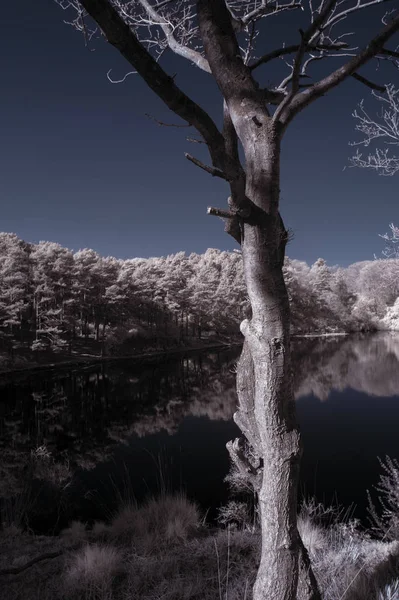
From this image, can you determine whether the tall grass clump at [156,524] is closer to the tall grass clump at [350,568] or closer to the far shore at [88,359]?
the tall grass clump at [350,568]

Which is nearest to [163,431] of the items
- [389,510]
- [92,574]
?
[389,510]

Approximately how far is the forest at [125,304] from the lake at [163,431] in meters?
4.79

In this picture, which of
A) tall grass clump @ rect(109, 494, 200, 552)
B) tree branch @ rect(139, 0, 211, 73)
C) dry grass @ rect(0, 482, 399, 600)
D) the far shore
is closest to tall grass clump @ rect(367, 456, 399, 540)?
dry grass @ rect(0, 482, 399, 600)

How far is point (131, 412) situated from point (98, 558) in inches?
514

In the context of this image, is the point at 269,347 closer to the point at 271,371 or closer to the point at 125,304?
the point at 271,371

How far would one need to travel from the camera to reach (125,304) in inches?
1388

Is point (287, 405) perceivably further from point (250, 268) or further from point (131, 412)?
point (131, 412)

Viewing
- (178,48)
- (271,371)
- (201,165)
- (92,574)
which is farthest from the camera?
(92,574)

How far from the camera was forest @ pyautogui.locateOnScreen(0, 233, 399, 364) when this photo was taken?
2647cm

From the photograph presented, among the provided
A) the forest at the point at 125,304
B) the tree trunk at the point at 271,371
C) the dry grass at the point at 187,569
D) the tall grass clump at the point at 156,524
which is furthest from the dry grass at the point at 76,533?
the forest at the point at 125,304

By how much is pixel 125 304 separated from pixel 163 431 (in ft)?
74.8

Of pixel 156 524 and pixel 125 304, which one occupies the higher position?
pixel 125 304

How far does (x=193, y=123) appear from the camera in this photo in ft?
6.75

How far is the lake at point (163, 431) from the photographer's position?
859cm
